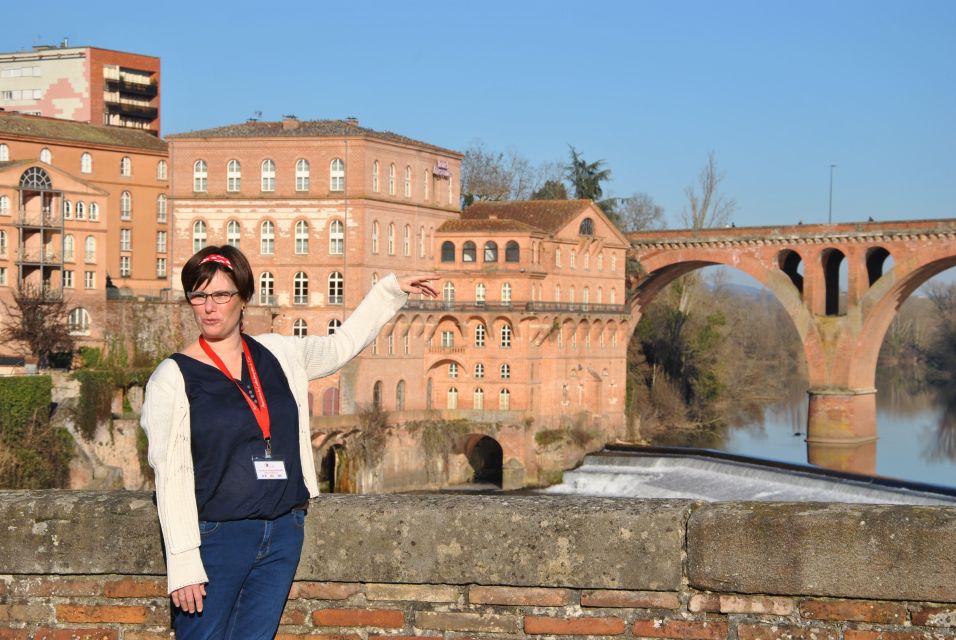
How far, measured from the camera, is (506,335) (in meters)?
59.3

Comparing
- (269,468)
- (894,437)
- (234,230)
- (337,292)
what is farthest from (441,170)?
(269,468)

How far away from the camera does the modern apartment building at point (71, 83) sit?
278 feet

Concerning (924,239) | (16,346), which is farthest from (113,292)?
(924,239)

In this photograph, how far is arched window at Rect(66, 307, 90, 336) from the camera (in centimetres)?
5378

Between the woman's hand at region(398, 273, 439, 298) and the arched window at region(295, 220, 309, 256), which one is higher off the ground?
the arched window at region(295, 220, 309, 256)

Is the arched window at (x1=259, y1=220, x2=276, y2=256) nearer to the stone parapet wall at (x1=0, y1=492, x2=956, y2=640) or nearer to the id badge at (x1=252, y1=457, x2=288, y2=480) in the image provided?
the stone parapet wall at (x1=0, y1=492, x2=956, y2=640)

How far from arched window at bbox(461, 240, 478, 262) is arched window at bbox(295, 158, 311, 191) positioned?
7.02 m

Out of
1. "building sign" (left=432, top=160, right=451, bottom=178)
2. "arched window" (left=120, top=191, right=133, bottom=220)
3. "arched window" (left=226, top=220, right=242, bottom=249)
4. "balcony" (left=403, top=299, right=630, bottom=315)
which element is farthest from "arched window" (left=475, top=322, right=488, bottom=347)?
"arched window" (left=120, top=191, right=133, bottom=220)

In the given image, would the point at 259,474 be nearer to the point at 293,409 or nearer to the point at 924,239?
the point at 293,409

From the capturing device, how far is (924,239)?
67688 mm

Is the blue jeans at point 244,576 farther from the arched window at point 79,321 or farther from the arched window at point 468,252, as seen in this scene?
the arched window at point 468,252

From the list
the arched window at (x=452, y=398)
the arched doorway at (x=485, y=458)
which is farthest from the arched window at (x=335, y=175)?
the arched doorway at (x=485, y=458)

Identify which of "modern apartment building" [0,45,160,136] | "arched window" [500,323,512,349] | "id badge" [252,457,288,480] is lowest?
"id badge" [252,457,288,480]

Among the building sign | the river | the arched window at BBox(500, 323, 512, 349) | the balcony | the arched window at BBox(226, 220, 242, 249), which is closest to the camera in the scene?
the arched window at BBox(226, 220, 242, 249)
